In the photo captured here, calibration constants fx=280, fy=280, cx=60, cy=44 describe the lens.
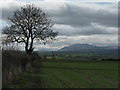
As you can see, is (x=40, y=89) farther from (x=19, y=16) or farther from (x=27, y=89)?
(x=19, y=16)

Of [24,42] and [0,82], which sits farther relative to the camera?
[24,42]

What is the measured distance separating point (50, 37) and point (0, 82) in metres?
46.2

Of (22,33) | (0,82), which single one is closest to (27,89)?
(0,82)

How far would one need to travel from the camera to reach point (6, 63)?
16.6 m

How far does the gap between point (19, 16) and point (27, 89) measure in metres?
44.5

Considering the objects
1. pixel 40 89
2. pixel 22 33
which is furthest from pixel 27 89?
pixel 22 33

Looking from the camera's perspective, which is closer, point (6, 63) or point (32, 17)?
point (6, 63)

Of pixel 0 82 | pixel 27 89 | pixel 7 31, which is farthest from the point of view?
pixel 7 31

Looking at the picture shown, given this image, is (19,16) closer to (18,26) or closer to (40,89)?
(18,26)

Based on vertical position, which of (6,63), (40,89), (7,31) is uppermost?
(7,31)

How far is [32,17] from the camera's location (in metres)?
58.2

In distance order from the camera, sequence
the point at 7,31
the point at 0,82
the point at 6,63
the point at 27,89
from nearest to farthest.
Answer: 1. the point at 0,82
2. the point at 27,89
3. the point at 6,63
4. the point at 7,31

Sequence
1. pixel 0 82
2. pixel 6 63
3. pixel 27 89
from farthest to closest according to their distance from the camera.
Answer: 1. pixel 6 63
2. pixel 27 89
3. pixel 0 82

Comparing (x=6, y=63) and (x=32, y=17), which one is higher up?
(x=32, y=17)
